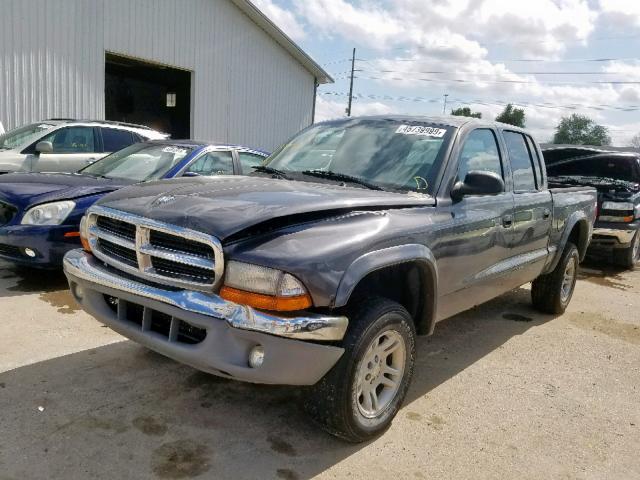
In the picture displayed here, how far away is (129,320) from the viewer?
9.36ft

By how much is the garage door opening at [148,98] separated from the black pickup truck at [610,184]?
43.6ft

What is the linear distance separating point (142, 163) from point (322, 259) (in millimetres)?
4207

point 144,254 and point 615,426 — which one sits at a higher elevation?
point 144,254

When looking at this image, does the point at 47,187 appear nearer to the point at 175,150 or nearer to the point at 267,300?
the point at 175,150

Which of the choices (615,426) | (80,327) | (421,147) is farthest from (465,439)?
(80,327)

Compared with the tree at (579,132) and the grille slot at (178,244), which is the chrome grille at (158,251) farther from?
the tree at (579,132)

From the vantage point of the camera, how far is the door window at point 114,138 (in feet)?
27.8

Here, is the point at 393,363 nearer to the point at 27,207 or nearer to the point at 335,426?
the point at 335,426

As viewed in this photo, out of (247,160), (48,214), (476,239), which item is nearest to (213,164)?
(247,160)

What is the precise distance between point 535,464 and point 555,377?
4.47 feet

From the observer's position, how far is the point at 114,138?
27.8 feet

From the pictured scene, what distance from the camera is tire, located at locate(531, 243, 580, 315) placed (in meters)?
5.43

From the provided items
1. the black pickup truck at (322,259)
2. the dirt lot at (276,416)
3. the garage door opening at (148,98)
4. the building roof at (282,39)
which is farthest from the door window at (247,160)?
the garage door opening at (148,98)

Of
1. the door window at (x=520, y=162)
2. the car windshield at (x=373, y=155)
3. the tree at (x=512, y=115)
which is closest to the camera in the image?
the car windshield at (x=373, y=155)
